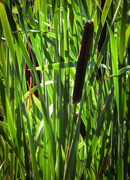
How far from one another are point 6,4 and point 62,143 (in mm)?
357

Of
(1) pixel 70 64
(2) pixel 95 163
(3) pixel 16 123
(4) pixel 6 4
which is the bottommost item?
(2) pixel 95 163

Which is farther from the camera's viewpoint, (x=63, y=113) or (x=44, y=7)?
(x=44, y=7)

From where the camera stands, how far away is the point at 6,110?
0.51m

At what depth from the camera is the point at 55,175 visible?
0.51 meters

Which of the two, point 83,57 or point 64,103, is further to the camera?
point 64,103

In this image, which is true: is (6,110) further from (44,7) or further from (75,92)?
(44,7)

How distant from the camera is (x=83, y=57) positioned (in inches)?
15.7

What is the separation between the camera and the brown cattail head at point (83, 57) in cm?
39

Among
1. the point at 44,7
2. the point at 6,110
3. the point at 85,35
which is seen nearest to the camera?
the point at 85,35

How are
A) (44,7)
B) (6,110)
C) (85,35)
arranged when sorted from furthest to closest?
(44,7) → (6,110) → (85,35)

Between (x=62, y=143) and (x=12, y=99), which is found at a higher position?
(x=12, y=99)

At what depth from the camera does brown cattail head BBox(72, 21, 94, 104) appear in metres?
0.39

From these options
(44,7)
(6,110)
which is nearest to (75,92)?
(6,110)

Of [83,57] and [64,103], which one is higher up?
[83,57]
